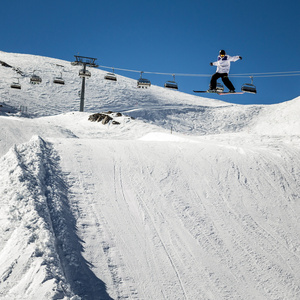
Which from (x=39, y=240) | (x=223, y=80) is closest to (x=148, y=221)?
(x=39, y=240)

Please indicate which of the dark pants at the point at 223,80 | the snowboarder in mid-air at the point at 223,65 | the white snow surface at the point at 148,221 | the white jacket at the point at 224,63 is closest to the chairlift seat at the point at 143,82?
the white snow surface at the point at 148,221

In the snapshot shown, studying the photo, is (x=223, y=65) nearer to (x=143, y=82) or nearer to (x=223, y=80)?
(x=223, y=80)

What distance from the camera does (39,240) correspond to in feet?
21.6

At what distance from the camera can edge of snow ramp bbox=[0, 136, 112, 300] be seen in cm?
553

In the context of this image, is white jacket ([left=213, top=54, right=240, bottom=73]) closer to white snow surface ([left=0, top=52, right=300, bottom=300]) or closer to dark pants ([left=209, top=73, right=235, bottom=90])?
dark pants ([left=209, top=73, right=235, bottom=90])

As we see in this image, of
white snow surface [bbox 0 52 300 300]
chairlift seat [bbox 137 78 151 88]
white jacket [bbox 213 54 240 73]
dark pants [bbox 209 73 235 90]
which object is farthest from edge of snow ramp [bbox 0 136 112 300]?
chairlift seat [bbox 137 78 151 88]

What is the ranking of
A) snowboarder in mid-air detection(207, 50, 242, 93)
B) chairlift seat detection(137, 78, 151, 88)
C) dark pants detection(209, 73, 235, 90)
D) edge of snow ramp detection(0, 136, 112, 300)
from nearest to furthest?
edge of snow ramp detection(0, 136, 112, 300) < snowboarder in mid-air detection(207, 50, 242, 93) < dark pants detection(209, 73, 235, 90) < chairlift seat detection(137, 78, 151, 88)

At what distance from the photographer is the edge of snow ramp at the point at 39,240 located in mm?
5527

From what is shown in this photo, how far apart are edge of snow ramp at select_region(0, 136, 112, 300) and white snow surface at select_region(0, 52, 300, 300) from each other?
0.07ft

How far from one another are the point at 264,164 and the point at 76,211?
8.12 metres

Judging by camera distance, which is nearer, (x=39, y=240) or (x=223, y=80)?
(x=39, y=240)

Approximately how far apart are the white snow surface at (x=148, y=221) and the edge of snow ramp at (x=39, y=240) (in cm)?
2

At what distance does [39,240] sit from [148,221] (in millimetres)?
3391

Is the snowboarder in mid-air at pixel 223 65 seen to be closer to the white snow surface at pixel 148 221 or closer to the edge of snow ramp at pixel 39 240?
the white snow surface at pixel 148 221
